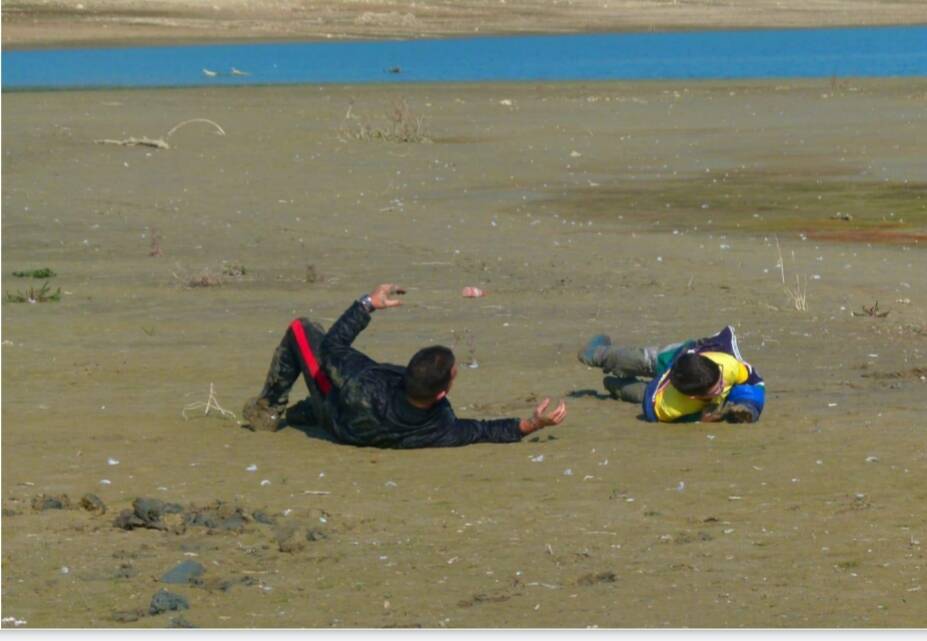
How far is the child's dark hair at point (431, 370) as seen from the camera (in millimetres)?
8938

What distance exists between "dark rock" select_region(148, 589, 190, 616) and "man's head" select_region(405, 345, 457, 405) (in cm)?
247

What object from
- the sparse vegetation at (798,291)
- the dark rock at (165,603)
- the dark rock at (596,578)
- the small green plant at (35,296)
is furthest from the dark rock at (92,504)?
the sparse vegetation at (798,291)

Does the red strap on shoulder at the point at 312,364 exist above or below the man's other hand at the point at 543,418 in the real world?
above

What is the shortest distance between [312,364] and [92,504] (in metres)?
1.81

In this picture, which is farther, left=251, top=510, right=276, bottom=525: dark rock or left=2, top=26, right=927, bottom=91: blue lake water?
left=2, top=26, right=927, bottom=91: blue lake water

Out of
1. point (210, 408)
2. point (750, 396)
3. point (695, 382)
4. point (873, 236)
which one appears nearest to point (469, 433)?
point (695, 382)

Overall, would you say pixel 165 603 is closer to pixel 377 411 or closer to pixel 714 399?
pixel 377 411

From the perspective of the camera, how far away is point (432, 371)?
8953mm

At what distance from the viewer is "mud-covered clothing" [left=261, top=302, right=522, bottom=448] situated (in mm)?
9367

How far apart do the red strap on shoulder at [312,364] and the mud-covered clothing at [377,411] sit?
0.03 metres

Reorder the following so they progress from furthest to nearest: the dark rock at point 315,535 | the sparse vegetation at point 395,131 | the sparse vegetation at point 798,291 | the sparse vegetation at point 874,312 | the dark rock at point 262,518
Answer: the sparse vegetation at point 395,131 → the sparse vegetation at point 798,291 → the sparse vegetation at point 874,312 → the dark rock at point 262,518 → the dark rock at point 315,535

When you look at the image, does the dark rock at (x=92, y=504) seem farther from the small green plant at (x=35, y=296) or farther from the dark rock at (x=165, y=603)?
the small green plant at (x=35, y=296)

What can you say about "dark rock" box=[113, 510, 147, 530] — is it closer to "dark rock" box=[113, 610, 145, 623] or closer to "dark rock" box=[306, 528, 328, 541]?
Answer: "dark rock" box=[306, 528, 328, 541]

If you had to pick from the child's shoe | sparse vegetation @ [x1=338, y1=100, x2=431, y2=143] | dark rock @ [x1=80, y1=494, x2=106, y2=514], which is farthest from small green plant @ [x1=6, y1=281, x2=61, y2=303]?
sparse vegetation @ [x1=338, y1=100, x2=431, y2=143]
